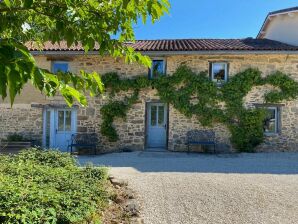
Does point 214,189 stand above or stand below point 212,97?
below

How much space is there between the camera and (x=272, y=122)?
13.9 metres

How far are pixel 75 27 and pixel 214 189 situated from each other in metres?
5.37

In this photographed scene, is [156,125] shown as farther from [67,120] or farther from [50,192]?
[50,192]

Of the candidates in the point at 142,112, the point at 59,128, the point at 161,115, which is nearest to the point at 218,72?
the point at 161,115

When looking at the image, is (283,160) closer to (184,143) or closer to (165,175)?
(184,143)

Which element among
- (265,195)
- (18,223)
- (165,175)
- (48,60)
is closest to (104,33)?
(18,223)

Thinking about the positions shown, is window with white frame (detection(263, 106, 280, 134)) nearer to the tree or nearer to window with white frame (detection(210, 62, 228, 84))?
window with white frame (detection(210, 62, 228, 84))

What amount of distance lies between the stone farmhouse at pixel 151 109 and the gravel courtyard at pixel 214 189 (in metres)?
2.95

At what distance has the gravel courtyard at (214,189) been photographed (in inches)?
215

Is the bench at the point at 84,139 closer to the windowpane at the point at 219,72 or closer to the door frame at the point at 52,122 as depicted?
the door frame at the point at 52,122

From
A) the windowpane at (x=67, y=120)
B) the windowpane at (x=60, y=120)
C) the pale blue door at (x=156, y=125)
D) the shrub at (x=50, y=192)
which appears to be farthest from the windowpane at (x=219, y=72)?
the shrub at (x=50, y=192)

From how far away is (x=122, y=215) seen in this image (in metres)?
5.41

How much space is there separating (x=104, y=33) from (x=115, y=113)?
11368 millimetres

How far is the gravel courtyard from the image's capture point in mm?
5457
